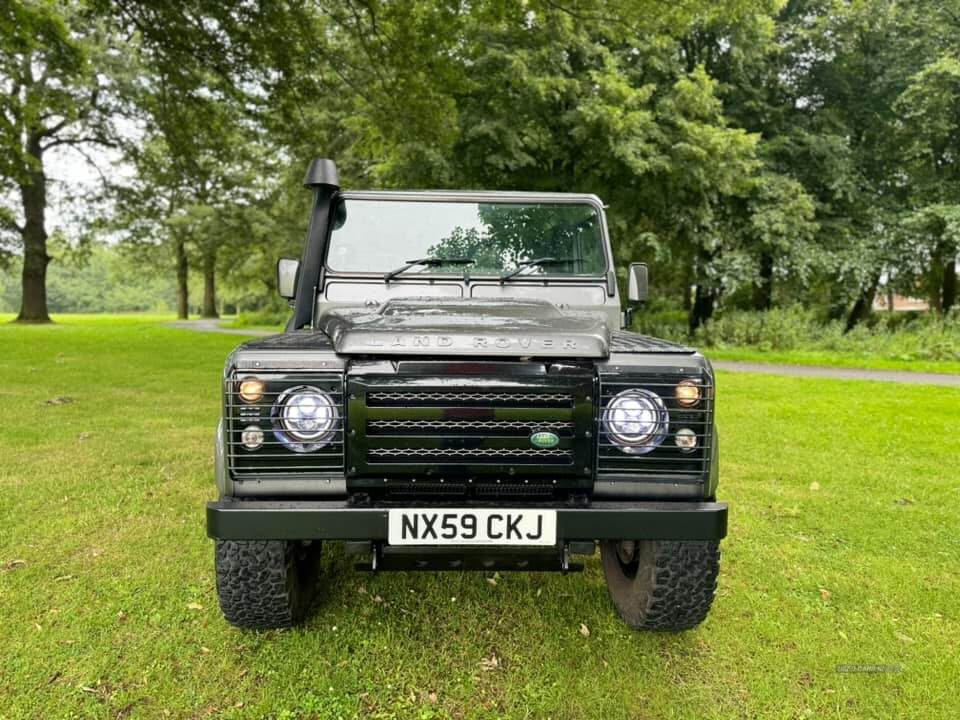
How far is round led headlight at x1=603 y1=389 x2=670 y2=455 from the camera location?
87.0 inches

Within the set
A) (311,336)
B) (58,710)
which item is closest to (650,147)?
(311,336)

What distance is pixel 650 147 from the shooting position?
44.7ft

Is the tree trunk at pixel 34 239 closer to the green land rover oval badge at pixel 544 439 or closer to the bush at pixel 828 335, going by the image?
the bush at pixel 828 335

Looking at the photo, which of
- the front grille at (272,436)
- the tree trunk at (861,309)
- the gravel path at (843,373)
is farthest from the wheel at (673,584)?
the tree trunk at (861,309)

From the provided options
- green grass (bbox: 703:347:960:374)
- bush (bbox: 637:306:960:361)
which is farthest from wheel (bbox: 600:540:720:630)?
bush (bbox: 637:306:960:361)

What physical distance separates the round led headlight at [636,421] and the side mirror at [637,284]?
5.03 feet

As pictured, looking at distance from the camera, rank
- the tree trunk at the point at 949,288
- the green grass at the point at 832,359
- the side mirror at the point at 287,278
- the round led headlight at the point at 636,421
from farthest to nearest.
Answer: the tree trunk at the point at 949,288 < the green grass at the point at 832,359 < the side mirror at the point at 287,278 < the round led headlight at the point at 636,421

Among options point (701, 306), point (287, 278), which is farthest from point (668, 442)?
point (701, 306)

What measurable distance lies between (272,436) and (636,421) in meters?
1.24

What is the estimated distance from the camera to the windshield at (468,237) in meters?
3.43

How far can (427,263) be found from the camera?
3.40 m

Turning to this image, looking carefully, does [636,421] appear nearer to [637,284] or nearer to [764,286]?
[637,284]

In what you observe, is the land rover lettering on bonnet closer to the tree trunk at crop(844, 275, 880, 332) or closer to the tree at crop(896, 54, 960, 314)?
the tree at crop(896, 54, 960, 314)

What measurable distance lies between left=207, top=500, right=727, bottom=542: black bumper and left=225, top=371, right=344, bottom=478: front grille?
12cm
